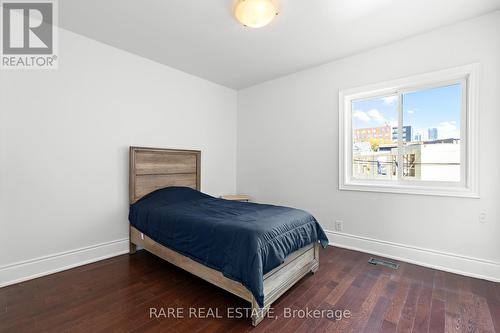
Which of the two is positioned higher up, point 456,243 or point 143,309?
point 456,243

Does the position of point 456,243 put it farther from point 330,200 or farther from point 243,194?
point 243,194

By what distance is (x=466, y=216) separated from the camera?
2.37 metres

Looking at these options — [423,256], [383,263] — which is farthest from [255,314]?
[423,256]

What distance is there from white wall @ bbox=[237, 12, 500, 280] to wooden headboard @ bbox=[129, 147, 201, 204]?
1111mm

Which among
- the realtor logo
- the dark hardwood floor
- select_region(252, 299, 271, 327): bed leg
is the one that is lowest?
the dark hardwood floor

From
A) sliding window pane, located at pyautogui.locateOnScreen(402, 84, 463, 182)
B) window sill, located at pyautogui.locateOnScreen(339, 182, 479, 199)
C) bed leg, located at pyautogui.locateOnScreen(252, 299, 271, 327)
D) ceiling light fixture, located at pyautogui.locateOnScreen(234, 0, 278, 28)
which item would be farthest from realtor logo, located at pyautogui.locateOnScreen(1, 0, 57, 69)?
sliding window pane, located at pyautogui.locateOnScreen(402, 84, 463, 182)

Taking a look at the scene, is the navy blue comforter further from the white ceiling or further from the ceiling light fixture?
the white ceiling

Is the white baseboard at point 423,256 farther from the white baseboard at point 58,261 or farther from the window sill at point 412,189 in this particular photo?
the white baseboard at point 58,261

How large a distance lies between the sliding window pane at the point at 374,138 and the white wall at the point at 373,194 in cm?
28

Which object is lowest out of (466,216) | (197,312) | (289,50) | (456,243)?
(197,312)

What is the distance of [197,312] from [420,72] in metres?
3.33

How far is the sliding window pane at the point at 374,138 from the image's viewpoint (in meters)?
→ 2.97

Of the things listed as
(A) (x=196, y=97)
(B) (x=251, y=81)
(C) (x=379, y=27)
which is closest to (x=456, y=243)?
(C) (x=379, y=27)

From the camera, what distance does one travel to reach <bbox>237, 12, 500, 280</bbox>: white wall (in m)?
2.27
